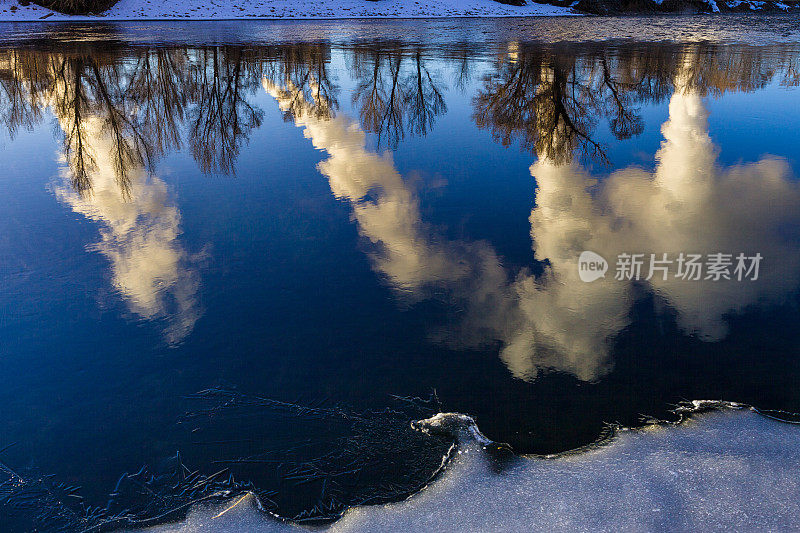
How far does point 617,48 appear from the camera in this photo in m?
20.4

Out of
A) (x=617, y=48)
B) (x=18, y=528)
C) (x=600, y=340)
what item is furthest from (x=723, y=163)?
(x=617, y=48)

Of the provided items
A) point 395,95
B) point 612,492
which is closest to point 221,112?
point 395,95

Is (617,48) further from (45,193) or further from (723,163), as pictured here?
(45,193)

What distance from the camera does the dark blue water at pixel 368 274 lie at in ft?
12.7

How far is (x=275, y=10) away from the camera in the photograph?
3578 centimetres

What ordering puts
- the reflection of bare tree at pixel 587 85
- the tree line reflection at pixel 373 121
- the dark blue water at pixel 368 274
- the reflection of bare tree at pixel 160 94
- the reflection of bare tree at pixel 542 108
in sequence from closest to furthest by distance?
the dark blue water at pixel 368 274 < the tree line reflection at pixel 373 121 < the reflection of bare tree at pixel 542 108 < the reflection of bare tree at pixel 587 85 < the reflection of bare tree at pixel 160 94

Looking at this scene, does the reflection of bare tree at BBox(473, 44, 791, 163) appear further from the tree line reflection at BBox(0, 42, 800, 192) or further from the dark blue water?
the dark blue water

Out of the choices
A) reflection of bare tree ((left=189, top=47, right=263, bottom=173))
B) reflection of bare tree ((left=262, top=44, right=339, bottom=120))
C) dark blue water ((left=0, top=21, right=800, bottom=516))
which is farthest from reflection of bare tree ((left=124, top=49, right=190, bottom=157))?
reflection of bare tree ((left=262, top=44, right=339, bottom=120))

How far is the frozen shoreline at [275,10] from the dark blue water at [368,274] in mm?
25289

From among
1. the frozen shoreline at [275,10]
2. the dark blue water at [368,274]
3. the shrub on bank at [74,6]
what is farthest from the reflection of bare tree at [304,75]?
the shrub on bank at [74,6]

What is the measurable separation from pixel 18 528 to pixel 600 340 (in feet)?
13.0

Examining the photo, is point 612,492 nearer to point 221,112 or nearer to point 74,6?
point 221,112

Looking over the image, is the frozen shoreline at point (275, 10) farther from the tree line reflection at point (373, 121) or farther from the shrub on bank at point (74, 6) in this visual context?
the tree line reflection at point (373, 121)

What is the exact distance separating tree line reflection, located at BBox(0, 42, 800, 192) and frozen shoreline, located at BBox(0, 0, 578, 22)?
1641 cm
